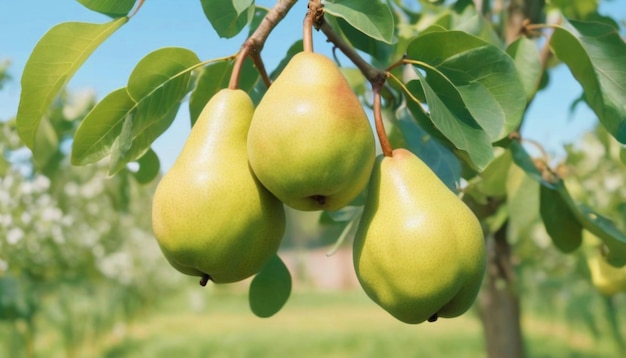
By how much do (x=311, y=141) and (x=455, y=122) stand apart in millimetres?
202

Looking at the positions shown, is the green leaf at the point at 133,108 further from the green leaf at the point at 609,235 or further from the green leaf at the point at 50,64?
the green leaf at the point at 609,235

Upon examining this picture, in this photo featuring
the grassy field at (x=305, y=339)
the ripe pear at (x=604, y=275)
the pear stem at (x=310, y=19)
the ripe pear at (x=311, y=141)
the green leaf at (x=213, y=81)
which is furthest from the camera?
the grassy field at (x=305, y=339)

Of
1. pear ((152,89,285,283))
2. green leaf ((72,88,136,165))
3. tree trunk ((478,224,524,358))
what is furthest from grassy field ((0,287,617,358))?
pear ((152,89,285,283))

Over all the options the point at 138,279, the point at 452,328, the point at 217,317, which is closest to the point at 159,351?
the point at 138,279

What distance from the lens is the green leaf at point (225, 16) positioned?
2.35 ft

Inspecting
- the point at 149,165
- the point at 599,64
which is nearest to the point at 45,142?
the point at 149,165

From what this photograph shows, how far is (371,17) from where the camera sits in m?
0.72

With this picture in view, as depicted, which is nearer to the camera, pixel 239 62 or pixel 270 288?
pixel 239 62

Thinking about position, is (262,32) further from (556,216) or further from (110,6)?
(556,216)

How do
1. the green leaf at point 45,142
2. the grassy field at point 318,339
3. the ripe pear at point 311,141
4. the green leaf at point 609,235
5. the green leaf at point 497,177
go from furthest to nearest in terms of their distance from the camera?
the grassy field at point 318,339 → the green leaf at point 45,142 → the green leaf at point 497,177 → the green leaf at point 609,235 → the ripe pear at point 311,141

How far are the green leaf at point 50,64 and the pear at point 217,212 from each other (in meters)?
0.19

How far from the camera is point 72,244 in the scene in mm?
4793

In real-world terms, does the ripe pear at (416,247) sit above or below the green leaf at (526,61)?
above

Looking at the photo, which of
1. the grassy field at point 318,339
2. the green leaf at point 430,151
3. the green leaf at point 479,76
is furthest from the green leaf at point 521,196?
the grassy field at point 318,339
